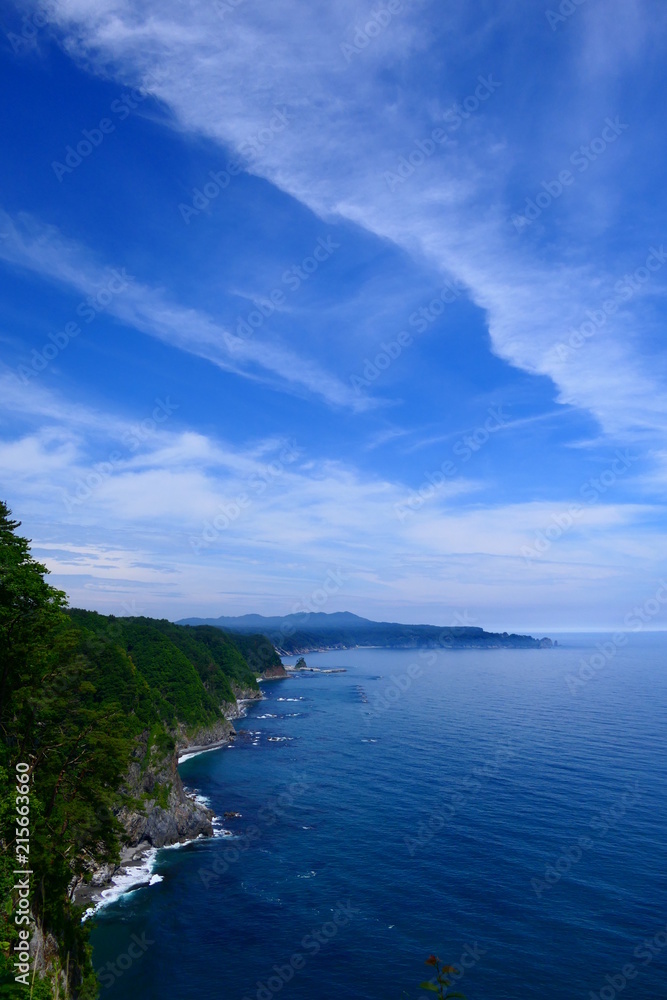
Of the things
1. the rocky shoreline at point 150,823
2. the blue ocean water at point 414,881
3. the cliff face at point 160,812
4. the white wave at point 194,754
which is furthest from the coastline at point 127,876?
the white wave at point 194,754

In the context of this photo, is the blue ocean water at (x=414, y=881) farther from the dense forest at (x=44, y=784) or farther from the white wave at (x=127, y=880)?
the dense forest at (x=44, y=784)

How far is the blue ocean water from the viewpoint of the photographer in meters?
43.6

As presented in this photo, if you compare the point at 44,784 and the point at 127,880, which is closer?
the point at 44,784

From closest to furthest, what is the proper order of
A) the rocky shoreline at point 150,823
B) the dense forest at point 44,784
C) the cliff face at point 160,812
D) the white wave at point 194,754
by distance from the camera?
the dense forest at point 44,784 → the rocky shoreline at point 150,823 → the cliff face at point 160,812 → the white wave at point 194,754

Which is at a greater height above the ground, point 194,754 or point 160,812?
point 160,812

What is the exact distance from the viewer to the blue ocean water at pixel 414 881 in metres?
43.6

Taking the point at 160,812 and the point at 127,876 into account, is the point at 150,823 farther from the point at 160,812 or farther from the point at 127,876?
the point at 127,876

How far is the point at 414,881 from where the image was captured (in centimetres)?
5653

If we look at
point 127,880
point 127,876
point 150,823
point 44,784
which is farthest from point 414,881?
point 44,784

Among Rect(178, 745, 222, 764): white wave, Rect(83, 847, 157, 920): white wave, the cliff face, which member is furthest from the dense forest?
Rect(178, 745, 222, 764): white wave

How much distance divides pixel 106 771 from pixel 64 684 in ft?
18.4

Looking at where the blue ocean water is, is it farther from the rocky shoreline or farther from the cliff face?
the cliff face

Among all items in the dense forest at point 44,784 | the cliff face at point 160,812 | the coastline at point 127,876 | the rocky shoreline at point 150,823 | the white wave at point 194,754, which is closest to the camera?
the dense forest at point 44,784

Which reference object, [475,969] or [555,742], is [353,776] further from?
[475,969]
